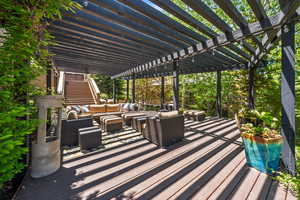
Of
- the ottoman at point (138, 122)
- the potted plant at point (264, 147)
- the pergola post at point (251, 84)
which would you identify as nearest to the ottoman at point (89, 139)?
the ottoman at point (138, 122)

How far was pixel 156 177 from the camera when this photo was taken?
7.12 ft

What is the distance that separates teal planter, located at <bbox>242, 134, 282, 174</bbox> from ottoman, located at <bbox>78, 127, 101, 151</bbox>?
3.48 metres

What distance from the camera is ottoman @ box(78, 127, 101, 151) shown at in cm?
315

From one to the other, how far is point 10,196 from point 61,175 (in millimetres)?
609

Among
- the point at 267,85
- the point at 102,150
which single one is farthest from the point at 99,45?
the point at 267,85

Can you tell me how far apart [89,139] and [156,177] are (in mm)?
1997

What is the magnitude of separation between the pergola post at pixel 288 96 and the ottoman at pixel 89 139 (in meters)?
4.02

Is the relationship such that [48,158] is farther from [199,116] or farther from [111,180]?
[199,116]

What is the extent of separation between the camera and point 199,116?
21.0 ft

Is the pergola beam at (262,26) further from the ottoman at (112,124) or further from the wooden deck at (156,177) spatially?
the ottoman at (112,124)

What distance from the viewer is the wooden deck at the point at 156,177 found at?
1813mm

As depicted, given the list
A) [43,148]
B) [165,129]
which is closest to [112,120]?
[165,129]

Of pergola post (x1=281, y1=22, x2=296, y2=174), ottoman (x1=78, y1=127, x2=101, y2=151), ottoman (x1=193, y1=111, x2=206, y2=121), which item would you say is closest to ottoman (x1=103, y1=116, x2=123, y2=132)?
ottoman (x1=78, y1=127, x2=101, y2=151)

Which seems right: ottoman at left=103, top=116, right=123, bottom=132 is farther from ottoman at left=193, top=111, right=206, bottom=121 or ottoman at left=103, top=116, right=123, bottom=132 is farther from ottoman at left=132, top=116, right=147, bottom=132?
ottoman at left=193, top=111, right=206, bottom=121
